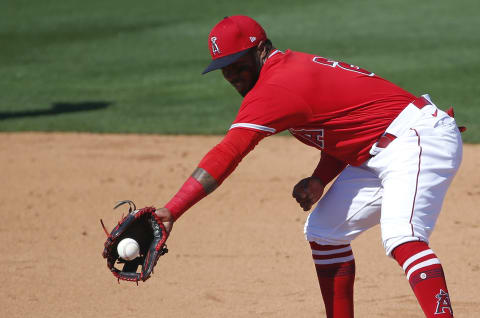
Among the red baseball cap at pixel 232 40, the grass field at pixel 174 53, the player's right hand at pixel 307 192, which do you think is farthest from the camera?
the grass field at pixel 174 53

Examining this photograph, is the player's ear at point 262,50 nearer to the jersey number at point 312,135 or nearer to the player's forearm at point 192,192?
the jersey number at point 312,135

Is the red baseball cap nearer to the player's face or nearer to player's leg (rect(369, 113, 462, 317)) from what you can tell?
the player's face

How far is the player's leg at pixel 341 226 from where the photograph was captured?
428 cm

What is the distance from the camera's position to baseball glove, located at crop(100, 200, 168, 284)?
145 inches

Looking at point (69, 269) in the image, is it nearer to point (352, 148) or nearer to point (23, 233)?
point (23, 233)

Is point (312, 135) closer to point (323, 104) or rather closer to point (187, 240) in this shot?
point (323, 104)

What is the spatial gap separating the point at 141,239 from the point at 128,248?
93 millimetres

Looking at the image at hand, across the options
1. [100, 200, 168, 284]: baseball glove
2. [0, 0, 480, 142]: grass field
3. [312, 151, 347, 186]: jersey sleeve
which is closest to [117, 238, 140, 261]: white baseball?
[100, 200, 168, 284]: baseball glove

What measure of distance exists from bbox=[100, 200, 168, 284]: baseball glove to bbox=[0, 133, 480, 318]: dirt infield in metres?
1.43

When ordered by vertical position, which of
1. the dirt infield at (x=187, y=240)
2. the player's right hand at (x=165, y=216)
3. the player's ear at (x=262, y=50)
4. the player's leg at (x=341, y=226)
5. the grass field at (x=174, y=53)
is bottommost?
the grass field at (x=174, y=53)

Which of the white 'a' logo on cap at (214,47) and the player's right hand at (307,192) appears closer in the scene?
the white 'a' logo on cap at (214,47)

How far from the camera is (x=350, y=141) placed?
4102mm

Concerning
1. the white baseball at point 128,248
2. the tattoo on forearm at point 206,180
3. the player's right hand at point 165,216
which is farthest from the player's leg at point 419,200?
the white baseball at point 128,248

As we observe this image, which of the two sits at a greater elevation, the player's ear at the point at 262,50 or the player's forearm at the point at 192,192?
the player's ear at the point at 262,50
